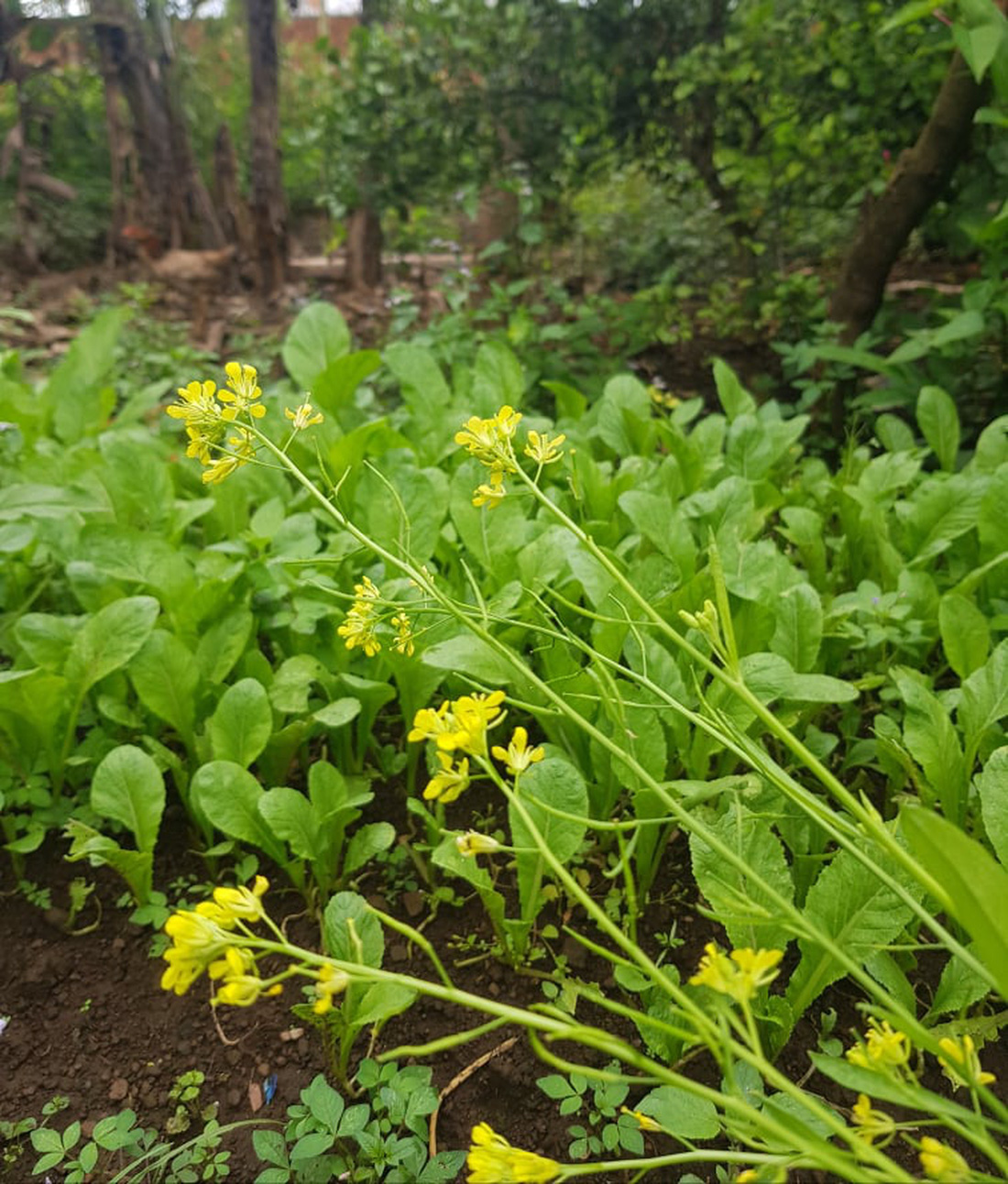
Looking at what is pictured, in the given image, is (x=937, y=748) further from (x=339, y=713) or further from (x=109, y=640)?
(x=109, y=640)

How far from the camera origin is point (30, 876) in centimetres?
135

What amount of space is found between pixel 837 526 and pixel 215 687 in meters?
1.52

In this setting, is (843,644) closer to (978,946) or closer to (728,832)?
(728,832)

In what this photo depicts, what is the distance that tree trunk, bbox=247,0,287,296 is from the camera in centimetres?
464

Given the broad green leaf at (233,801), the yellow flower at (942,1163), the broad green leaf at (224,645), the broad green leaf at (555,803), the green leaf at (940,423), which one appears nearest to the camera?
the yellow flower at (942,1163)

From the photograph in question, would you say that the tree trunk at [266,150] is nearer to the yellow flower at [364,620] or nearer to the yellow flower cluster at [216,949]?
the yellow flower at [364,620]

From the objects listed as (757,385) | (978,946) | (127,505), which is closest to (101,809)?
(127,505)

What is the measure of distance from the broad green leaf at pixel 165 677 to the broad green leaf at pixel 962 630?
1.23 meters

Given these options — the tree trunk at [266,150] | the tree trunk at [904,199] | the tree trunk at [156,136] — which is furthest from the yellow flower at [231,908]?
the tree trunk at [156,136]

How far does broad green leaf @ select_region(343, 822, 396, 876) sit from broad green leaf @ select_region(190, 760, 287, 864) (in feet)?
0.35

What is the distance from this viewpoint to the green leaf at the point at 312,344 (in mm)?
2203

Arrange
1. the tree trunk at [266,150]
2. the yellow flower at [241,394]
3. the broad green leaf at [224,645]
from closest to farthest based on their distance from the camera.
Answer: the yellow flower at [241,394] → the broad green leaf at [224,645] → the tree trunk at [266,150]

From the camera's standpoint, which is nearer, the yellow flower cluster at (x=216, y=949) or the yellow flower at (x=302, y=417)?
the yellow flower cluster at (x=216, y=949)

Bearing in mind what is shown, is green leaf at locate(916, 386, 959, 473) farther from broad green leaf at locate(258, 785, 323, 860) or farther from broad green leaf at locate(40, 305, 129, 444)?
broad green leaf at locate(40, 305, 129, 444)
